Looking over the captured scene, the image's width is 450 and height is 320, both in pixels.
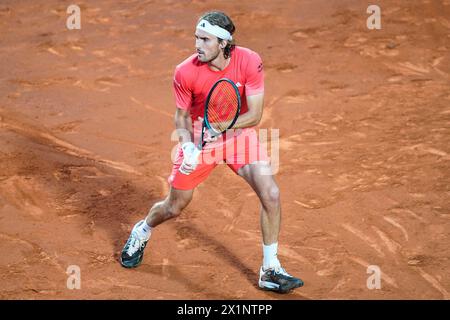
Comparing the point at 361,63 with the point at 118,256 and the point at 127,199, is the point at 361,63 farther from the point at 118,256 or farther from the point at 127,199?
the point at 118,256

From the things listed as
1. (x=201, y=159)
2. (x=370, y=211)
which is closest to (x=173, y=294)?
(x=201, y=159)

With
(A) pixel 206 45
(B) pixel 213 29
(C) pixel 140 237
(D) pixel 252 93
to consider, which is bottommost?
(C) pixel 140 237

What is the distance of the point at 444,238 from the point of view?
6594 millimetres

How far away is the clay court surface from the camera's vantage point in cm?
626

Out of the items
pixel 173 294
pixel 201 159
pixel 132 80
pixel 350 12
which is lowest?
pixel 173 294

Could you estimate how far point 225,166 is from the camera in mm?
8180

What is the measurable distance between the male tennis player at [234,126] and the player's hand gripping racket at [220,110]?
0.20 feet

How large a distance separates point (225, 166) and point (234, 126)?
2.42 metres

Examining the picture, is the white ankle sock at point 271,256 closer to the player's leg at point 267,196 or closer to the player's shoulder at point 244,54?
the player's leg at point 267,196

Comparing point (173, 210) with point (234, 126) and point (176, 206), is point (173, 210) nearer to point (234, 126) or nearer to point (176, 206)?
point (176, 206)

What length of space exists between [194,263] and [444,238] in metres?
2.11

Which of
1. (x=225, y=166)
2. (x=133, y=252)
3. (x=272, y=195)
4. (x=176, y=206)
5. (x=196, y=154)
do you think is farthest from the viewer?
(x=225, y=166)

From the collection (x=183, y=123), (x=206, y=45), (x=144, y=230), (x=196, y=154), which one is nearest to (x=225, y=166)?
(x=144, y=230)

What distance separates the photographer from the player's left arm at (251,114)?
5797mm
